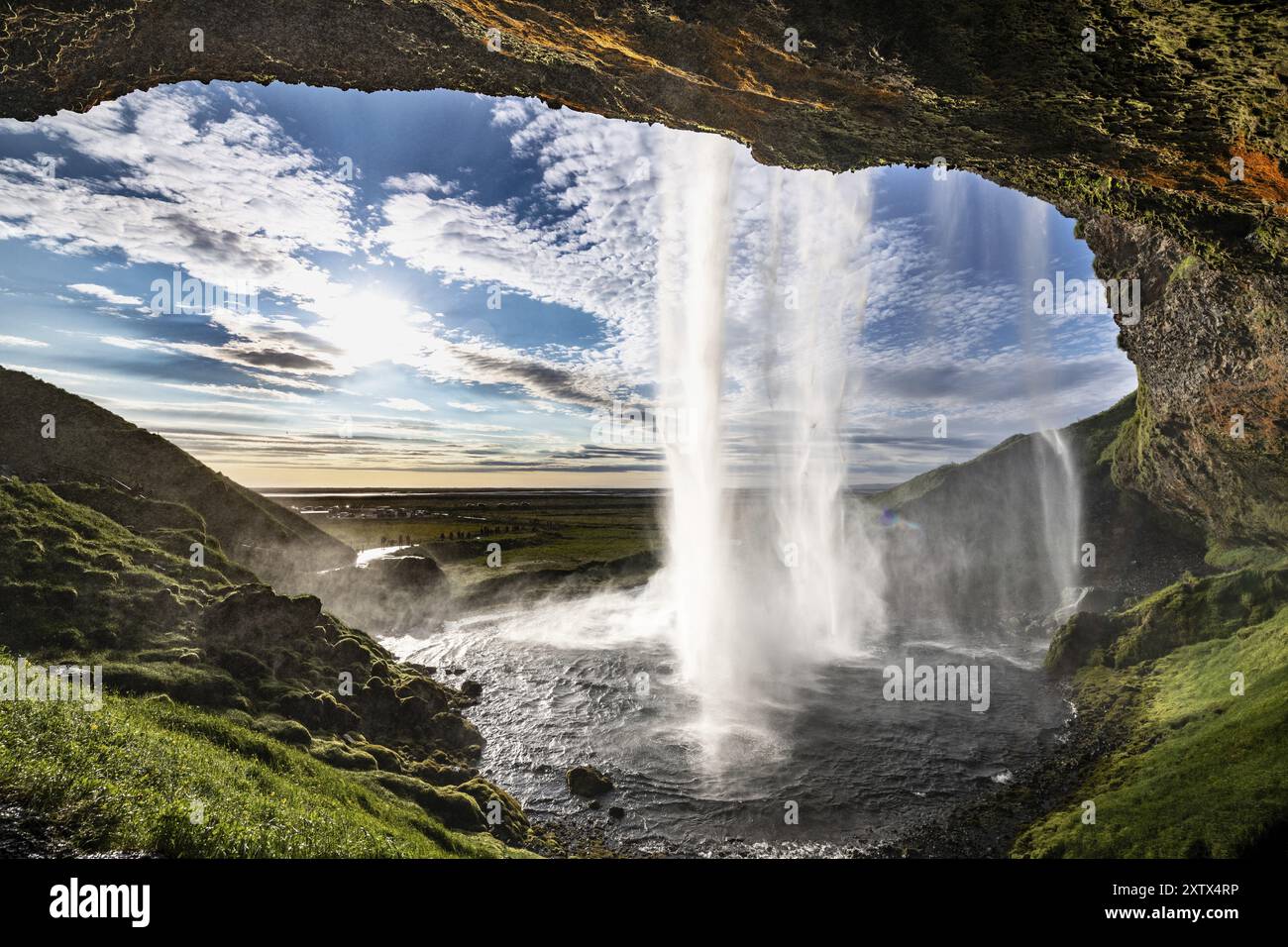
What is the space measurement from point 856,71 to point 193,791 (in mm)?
18190

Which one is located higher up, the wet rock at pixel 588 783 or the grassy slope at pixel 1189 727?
the grassy slope at pixel 1189 727

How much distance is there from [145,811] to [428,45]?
15966mm

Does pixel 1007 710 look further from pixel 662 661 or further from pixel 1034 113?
pixel 1034 113

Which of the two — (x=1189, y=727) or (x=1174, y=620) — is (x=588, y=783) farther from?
(x=1174, y=620)

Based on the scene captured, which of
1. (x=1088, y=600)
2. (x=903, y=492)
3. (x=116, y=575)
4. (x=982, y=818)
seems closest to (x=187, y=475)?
(x=116, y=575)

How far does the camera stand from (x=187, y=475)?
39.1m

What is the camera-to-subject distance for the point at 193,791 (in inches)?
374

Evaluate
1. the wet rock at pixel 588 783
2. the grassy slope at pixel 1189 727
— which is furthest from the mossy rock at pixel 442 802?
the grassy slope at pixel 1189 727

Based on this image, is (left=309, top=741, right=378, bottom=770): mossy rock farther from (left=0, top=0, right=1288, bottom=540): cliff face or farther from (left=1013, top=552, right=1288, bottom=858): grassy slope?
(left=1013, top=552, right=1288, bottom=858): grassy slope

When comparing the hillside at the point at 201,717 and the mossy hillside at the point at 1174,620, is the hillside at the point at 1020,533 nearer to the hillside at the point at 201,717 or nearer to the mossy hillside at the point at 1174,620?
the mossy hillside at the point at 1174,620

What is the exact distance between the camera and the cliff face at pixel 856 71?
8.09 m

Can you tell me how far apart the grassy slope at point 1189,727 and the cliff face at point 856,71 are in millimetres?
12492

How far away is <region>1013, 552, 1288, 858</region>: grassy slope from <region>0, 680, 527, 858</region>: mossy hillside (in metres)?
15.2

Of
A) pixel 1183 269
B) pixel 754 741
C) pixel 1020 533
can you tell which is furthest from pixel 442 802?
pixel 1020 533
